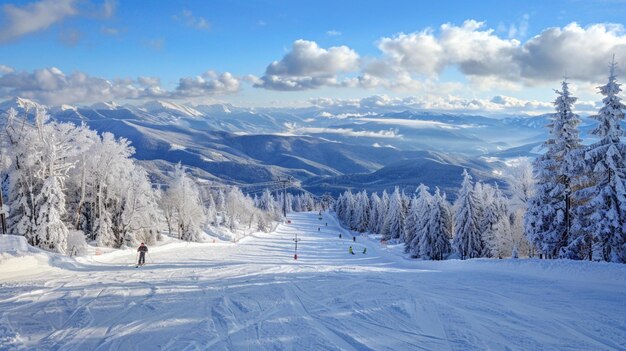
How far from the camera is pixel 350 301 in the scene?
1555 cm

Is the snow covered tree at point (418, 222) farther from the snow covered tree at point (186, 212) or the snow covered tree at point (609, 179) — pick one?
the snow covered tree at point (186, 212)

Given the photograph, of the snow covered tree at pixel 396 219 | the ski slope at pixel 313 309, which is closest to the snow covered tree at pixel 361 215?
the snow covered tree at pixel 396 219

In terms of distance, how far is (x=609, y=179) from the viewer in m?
24.4

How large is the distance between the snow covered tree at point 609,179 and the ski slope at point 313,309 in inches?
255

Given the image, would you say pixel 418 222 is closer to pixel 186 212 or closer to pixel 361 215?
pixel 186 212

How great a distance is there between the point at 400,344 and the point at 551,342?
13.0 ft

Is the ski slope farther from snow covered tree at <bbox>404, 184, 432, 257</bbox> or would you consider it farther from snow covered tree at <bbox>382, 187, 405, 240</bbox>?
snow covered tree at <bbox>382, 187, 405, 240</bbox>

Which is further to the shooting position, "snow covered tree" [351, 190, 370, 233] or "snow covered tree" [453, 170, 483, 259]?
→ "snow covered tree" [351, 190, 370, 233]

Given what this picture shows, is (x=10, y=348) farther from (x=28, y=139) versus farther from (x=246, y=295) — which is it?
(x=28, y=139)

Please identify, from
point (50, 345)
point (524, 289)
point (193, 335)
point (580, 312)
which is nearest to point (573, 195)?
point (524, 289)

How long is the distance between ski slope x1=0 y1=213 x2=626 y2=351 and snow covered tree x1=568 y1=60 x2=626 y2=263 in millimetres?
6471

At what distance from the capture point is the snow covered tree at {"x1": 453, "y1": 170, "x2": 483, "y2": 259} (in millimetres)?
49156

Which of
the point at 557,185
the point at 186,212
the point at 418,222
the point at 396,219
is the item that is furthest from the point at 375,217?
the point at 557,185

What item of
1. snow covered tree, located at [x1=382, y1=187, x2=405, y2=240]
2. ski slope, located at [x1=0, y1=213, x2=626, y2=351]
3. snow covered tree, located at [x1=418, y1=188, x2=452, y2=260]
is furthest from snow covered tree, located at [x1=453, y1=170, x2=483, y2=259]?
snow covered tree, located at [x1=382, y1=187, x2=405, y2=240]
